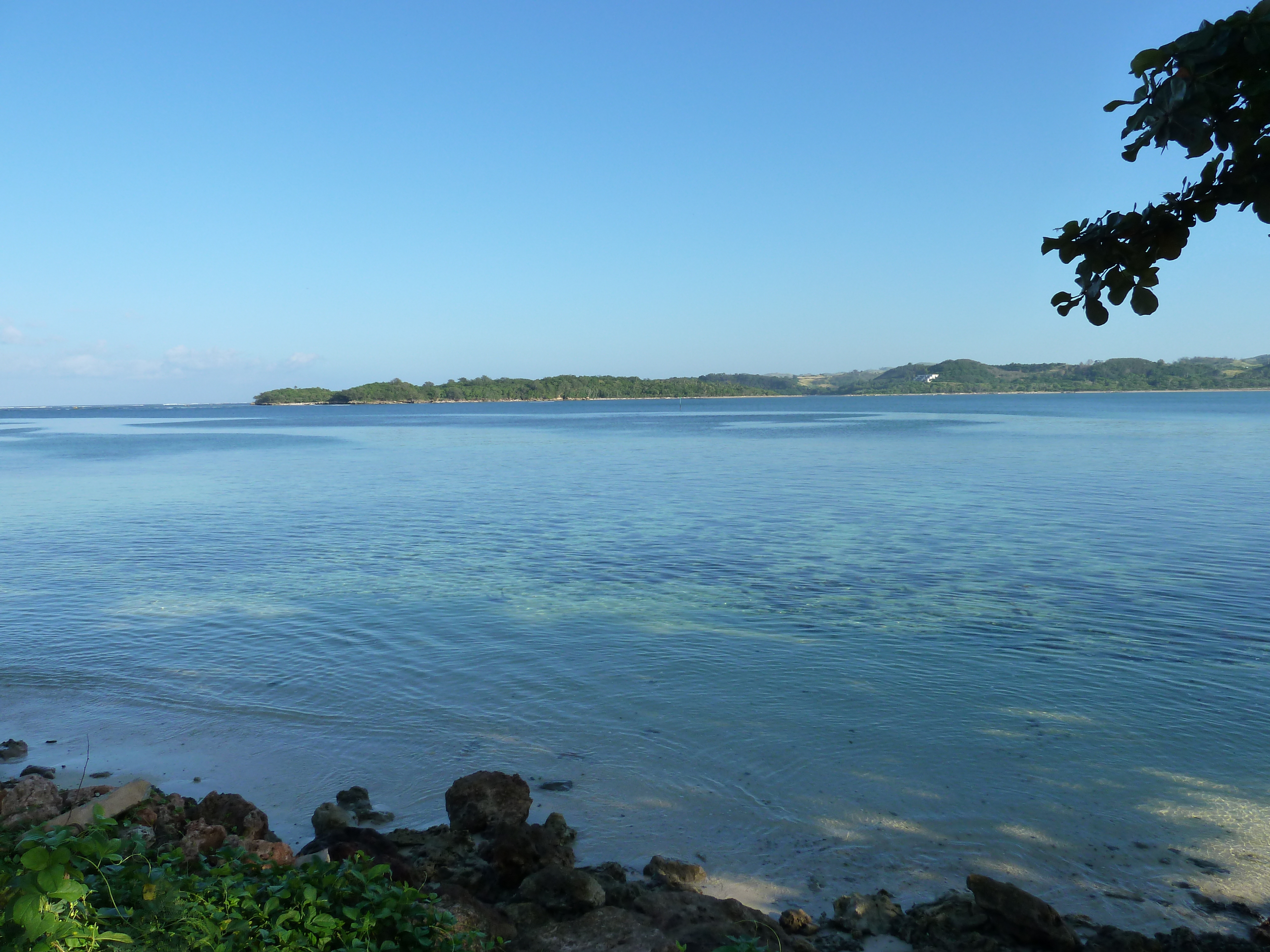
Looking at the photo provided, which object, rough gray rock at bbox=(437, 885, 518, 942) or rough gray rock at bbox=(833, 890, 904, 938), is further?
rough gray rock at bbox=(833, 890, 904, 938)

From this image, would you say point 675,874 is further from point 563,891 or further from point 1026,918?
point 1026,918

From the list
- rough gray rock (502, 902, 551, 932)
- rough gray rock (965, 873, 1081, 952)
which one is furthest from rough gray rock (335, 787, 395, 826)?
rough gray rock (965, 873, 1081, 952)

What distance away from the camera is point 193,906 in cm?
424

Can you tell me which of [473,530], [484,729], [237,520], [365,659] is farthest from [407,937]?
[237,520]

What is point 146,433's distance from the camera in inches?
3893

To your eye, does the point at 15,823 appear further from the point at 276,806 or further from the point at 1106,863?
the point at 1106,863

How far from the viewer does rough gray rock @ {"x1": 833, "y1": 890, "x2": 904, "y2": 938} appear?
588 centimetres

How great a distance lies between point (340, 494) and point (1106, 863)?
29.8 m

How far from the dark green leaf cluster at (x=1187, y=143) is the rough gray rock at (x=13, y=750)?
33.4 feet

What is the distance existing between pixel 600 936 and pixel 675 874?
107 centimetres

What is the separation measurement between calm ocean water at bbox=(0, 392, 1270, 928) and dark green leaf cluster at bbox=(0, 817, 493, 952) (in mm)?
2573

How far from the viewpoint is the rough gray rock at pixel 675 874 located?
21.2 feet

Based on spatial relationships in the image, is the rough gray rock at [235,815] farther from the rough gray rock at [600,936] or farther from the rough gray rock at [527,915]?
the rough gray rock at [600,936]

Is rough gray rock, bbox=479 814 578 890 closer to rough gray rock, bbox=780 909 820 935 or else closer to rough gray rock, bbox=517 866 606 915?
rough gray rock, bbox=517 866 606 915
